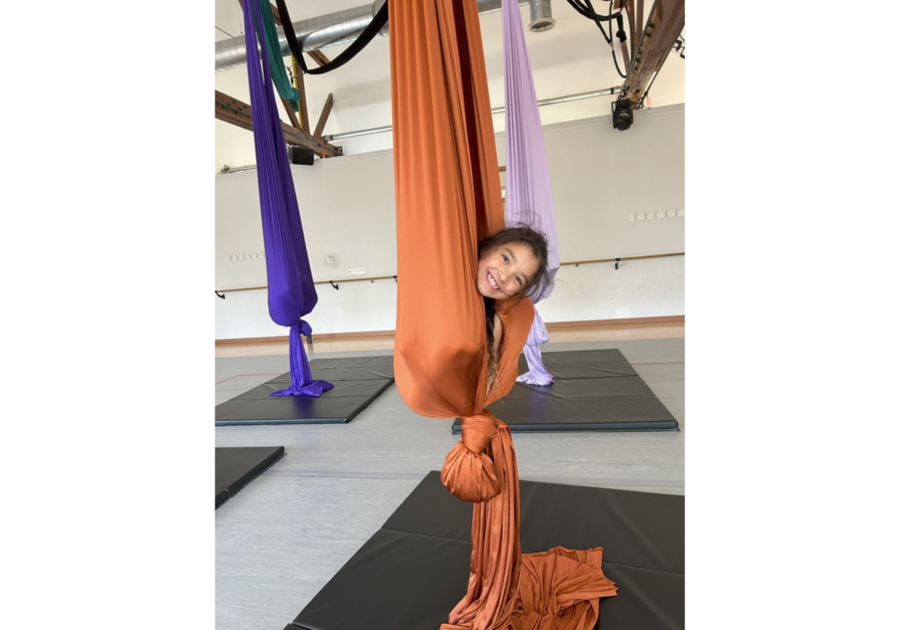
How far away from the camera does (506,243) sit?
108 cm

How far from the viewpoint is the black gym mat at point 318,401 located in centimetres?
313

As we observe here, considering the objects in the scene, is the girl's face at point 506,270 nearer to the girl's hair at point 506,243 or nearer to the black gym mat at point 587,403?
the girl's hair at point 506,243

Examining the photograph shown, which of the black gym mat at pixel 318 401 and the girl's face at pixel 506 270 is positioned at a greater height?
the girl's face at pixel 506 270

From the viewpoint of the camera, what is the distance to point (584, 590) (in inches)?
47.3

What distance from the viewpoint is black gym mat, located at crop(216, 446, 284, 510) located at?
2121mm

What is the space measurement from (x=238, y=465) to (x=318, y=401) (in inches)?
44.7

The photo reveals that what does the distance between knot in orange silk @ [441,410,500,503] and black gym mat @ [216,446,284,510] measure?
5.03 ft

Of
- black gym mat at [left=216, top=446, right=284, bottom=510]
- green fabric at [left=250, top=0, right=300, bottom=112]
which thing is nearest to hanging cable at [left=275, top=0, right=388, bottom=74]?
green fabric at [left=250, top=0, right=300, bottom=112]

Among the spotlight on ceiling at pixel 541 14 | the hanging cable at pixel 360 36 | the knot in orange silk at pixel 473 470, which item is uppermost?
the spotlight on ceiling at pixel 541 14

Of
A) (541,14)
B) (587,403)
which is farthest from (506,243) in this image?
(541,14)

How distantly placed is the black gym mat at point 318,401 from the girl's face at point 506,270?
2.23m

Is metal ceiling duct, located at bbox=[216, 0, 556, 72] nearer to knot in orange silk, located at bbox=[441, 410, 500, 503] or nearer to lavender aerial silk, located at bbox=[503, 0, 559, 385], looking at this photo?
lavender aerial silk, located at bbox=[503, 0, 559, 385]

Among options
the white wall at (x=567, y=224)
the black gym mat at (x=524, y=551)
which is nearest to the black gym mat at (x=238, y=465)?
the black gym mat at (x=524, y=551)

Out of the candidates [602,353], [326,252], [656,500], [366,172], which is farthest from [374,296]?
[656,500]
